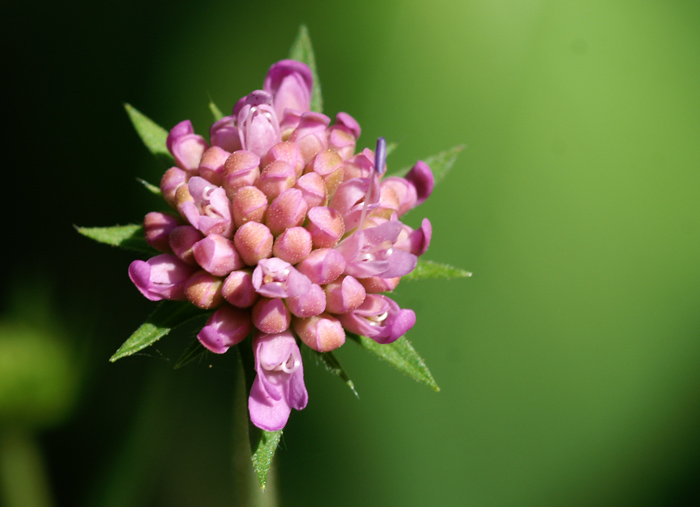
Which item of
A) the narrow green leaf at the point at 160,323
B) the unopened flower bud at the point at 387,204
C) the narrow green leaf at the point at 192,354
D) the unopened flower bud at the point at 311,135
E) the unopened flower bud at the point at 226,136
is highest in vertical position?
the unopened flower bud at the point at 311,135

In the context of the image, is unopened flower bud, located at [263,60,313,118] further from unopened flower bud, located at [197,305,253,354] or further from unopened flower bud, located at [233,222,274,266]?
unopened flower bud, located at [197,305,253,354]

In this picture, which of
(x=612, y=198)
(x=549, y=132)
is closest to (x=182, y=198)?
(x=549, y=132)

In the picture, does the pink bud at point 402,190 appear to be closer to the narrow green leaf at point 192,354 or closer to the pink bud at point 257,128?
the pink bud at point 257,128

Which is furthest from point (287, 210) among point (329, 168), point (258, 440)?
point (258, 440)

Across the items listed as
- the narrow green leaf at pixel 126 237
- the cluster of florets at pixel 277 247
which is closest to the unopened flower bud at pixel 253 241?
the cluster of florets at pixel 277 247

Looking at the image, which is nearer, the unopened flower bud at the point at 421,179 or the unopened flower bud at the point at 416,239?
the unopened flower bud at the point at 416,239

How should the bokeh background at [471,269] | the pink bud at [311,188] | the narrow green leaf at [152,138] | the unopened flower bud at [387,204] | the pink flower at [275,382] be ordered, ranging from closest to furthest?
the pink flower at [275,382]
the pink bud at [311,188]
the unopened flower bud at [387,204]
the narrow green leaf at [152,138]
the bokeh background at [471,269]
